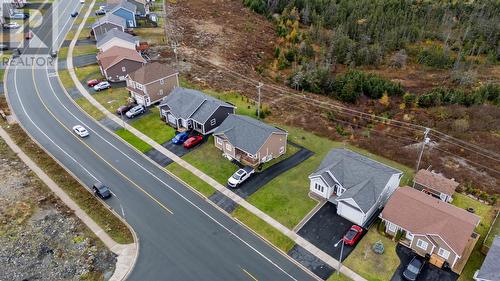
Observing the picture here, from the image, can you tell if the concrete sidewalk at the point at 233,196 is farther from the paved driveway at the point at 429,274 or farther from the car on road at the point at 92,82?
the paved driveway at the point at 429,274

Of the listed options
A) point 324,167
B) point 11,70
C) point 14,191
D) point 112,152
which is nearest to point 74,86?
point 11,70

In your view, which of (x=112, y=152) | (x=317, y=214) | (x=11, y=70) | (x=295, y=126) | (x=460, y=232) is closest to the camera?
(x=460, y=232)

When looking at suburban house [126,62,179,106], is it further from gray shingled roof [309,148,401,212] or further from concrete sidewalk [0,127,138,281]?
gray shingled roof [309,148,401,212]

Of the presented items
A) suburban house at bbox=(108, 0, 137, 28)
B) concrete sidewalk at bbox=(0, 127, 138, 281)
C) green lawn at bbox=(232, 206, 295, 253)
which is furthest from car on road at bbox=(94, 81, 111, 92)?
green lawn at bbox=(232, 206, 295, 253)

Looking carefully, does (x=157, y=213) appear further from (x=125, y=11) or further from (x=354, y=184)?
(x=125, y=11)

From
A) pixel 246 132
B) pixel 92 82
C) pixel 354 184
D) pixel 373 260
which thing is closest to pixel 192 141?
pixel 246 132

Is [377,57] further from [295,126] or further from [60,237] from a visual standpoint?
[60,237]
